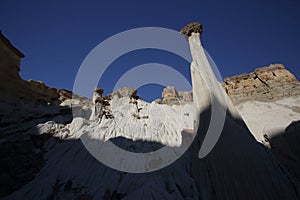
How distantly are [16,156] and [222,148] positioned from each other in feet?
24.8

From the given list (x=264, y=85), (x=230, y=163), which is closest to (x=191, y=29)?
(x=230, y=163)

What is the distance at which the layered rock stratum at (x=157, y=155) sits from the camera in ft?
16.5

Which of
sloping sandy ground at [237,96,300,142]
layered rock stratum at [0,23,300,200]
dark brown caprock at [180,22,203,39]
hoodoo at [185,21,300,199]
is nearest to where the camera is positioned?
hoodoo at [185,21,300,199]

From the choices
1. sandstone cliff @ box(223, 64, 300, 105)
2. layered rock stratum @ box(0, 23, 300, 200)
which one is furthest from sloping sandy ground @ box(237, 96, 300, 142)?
layered rock stratum @ box(0, 23, 300, 200)

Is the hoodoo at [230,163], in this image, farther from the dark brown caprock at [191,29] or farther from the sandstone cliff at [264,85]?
the sandstone cliff at [264,85]

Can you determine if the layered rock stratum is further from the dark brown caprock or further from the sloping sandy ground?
the sloping sandy ground

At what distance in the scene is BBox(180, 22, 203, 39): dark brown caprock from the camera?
9504mm

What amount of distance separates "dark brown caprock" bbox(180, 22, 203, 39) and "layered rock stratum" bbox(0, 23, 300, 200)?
0.05 m

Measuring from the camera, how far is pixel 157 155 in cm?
806

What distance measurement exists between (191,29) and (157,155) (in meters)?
6.66

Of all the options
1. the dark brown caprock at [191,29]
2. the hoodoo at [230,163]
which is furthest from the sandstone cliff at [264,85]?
the hoodoo at [230,163]

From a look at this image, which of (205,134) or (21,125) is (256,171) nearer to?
(205,134)

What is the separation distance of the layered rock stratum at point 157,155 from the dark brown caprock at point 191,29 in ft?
0.16

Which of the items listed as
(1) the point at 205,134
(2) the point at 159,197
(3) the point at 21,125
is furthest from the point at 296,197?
(3) the point at 21,125
